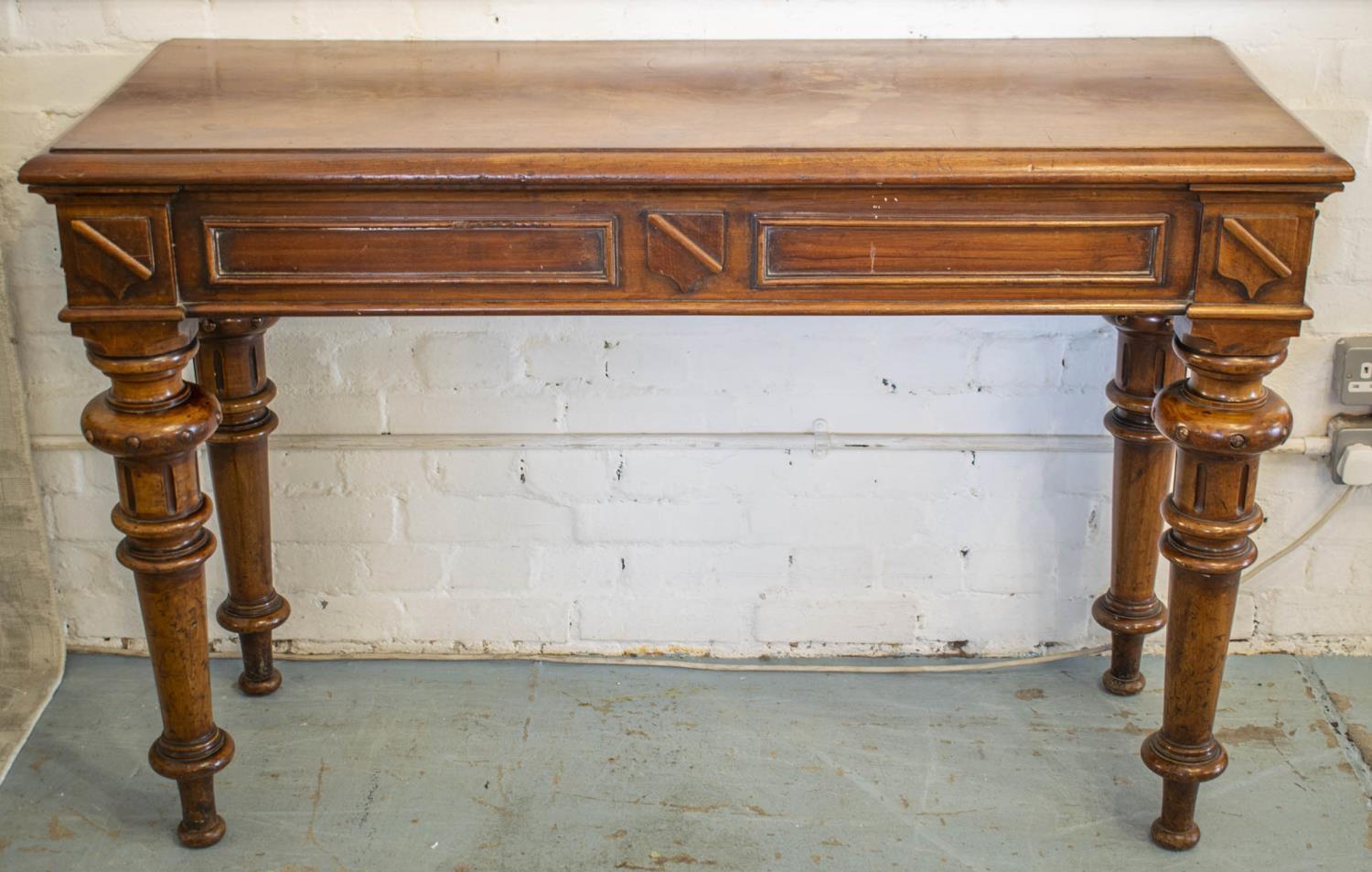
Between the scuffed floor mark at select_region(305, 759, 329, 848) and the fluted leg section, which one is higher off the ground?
the fluted leg section

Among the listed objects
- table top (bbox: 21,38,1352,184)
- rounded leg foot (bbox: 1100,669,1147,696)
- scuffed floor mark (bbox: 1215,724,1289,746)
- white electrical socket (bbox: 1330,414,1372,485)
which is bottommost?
scuffed floor mark (bbox: 1215,724,1289,746)

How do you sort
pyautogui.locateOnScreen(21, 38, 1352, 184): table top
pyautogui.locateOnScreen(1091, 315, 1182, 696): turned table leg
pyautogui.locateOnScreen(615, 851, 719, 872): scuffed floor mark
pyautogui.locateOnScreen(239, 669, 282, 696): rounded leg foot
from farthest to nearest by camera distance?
1. pyautogui.locateOnScreen(239, 669, 282, 696): rounded leg foot
2. pyautogui.locateOnScreen(1091, 315, 1182, 696): turned table leg
3. pyautogui.locateOnScreen(615, 851, 719, 872): scuffed floor mark
4. pyautogui.locateOnScreen(21, 38, 1352, 184): table top

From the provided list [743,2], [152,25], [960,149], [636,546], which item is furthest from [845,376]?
[152,25]

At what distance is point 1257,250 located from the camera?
1.30 meters

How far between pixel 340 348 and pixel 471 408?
0.63 ft

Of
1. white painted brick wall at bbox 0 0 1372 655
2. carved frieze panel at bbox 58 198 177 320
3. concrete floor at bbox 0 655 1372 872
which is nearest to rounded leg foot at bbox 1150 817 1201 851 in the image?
concrete floor at bbox 0 655 1372 872

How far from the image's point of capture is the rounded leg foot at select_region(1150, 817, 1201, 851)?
163 cm

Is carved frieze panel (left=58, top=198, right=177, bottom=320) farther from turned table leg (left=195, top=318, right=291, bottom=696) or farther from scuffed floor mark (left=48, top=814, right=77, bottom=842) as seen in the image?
scuffed floor mark (left=48, top=814, right=77, bottom=842)

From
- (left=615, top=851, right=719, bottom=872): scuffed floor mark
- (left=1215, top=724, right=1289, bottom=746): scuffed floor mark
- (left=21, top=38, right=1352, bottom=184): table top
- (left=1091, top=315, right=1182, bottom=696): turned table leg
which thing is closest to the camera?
(left=21, top=38, right=1352, bottom=184): table top

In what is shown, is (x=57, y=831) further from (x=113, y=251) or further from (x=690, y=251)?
(x=690, y=251)

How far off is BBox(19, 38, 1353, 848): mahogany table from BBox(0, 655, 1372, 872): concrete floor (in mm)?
311

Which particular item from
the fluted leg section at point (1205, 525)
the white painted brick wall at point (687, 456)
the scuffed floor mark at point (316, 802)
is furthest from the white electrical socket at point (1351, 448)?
the scuffed floor mark at point (316, 802)

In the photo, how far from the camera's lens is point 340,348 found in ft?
6.36

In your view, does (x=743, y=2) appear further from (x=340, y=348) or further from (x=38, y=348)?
(x=38, y=348)
